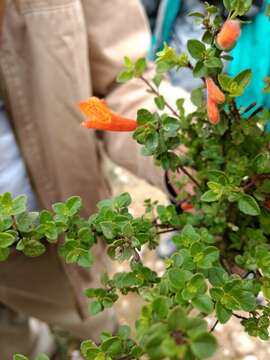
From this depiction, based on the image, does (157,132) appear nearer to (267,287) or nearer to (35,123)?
(267,287)

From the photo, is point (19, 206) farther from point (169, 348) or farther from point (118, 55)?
point (118, 55)

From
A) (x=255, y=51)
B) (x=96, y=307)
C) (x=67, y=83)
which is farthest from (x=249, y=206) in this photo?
(x=255, y=51)

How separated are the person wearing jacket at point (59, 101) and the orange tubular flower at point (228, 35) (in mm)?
394

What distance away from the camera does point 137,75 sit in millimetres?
521

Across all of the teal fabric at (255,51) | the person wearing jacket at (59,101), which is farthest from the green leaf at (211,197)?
the teal fabric at (255,51)

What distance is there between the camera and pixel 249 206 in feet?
1.25

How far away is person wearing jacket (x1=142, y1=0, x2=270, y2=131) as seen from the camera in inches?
44.1

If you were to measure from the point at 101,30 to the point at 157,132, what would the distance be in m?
0.52

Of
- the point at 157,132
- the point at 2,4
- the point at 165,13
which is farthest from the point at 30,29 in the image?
the point at 165,13

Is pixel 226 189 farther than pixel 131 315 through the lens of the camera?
No

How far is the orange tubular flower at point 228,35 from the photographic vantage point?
374mm

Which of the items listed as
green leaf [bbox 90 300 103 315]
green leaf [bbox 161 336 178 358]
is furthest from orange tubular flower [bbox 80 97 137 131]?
green leaf [bbox 161 336 178 358]

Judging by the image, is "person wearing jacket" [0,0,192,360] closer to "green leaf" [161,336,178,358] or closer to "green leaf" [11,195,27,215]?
"green leaf" [11,195,27,215]

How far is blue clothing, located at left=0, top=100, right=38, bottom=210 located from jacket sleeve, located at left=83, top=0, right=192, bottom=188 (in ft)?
0.51
